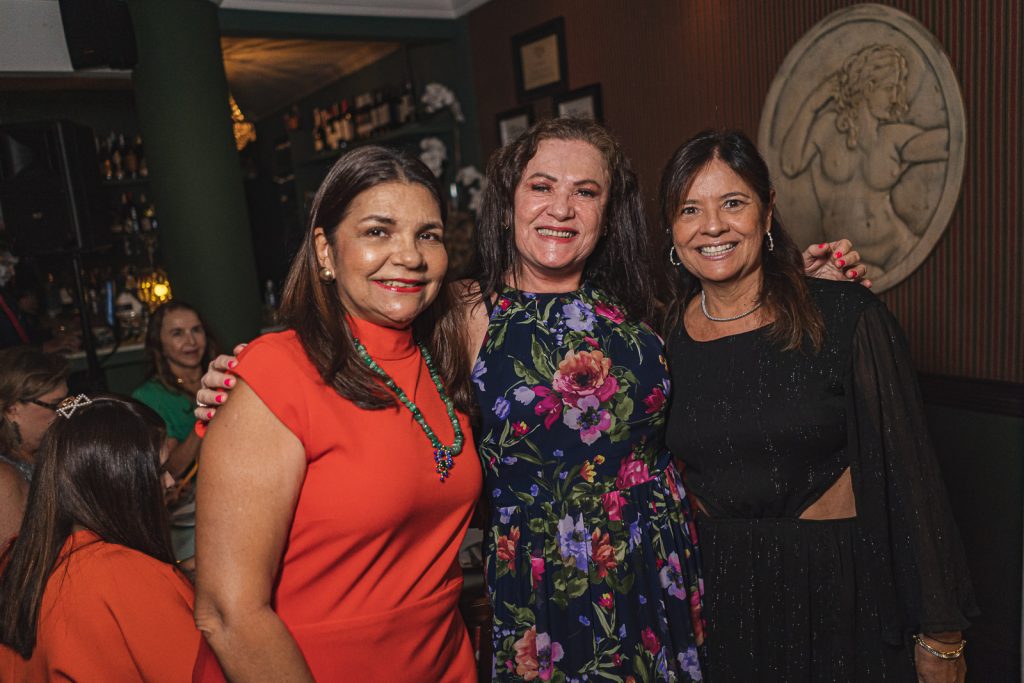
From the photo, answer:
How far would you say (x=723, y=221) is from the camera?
155 cm

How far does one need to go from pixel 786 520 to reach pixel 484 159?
13.5 ft

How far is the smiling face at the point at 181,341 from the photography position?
3.11m

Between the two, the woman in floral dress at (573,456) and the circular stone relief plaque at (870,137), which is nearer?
the woman in floral dress at (573,456)

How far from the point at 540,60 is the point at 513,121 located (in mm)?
431

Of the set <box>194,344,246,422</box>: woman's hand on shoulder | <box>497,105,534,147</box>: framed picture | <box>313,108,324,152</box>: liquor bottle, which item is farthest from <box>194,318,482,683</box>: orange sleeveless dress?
<box>313,108,324,152</box>: liquor bottle

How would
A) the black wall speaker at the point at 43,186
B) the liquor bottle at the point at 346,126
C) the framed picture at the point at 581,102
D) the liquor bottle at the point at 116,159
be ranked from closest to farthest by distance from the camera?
the black wall speaker at the point at 43,186
the framed picture at the point at 581,102
the liquor bottle at the point at 116,159
the liquor bottle at the point at 346,126

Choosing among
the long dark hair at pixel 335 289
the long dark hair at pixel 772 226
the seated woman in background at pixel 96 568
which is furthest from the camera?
the long dark hair at pixel 772 226

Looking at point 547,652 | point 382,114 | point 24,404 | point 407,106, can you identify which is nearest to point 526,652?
point 547,652

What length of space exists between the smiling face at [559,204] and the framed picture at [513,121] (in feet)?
9.73

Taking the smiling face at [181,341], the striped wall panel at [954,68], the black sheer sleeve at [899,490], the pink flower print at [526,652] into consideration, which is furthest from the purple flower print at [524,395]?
the smiling face at [181,341]

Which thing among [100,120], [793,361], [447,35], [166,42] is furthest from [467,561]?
[100,120]

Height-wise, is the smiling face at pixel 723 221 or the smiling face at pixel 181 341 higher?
the smiling face at pixel 723 221

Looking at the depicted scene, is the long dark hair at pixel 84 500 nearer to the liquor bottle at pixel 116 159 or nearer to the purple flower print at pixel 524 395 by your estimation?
the purple flower print at pixel 524 395

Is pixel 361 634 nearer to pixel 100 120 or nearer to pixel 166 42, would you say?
pixel 166 42
